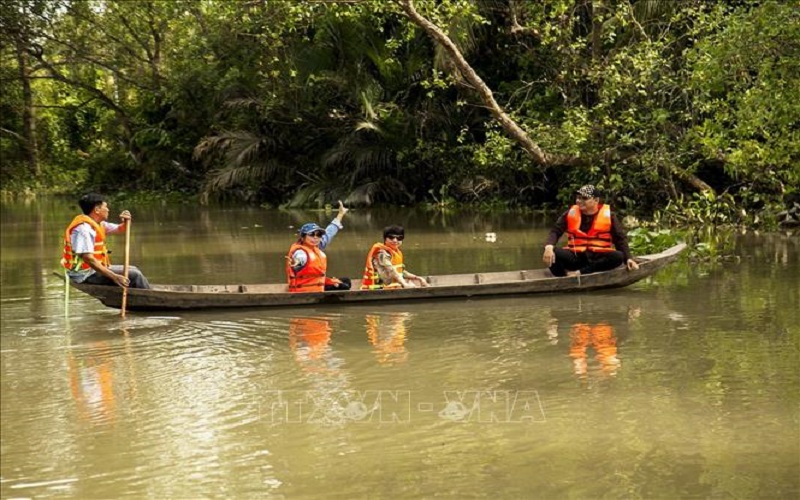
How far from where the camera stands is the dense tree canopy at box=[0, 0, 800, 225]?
1658cm

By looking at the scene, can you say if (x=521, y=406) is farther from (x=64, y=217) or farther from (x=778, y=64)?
(x=64, y=217)

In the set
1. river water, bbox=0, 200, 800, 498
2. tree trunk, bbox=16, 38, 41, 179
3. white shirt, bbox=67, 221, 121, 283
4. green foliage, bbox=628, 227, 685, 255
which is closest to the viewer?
river water, bbox=0, 200, 800, 498

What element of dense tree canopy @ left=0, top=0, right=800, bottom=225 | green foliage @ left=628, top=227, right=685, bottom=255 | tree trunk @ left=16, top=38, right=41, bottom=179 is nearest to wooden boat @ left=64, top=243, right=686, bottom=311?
green foliage @ left=628, top=227, right=685, bottom=255

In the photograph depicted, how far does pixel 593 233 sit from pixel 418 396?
16.2 ft

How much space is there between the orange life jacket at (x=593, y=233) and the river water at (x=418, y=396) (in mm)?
531

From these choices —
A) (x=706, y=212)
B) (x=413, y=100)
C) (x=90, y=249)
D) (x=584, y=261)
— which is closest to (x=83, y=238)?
(x=90, y=249)

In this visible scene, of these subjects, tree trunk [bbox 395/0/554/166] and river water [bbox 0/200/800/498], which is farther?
tree trunk [bbox 395/0/554/166]

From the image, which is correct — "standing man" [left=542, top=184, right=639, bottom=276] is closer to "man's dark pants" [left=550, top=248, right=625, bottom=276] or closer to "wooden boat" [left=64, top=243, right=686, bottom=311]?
"man's dark pants" [left=550, top=248, right=625, bottom=276]

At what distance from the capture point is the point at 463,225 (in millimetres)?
20422

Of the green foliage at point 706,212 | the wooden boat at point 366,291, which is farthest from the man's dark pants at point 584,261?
the green foliage at point 706,212

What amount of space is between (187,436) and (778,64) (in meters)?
9.73

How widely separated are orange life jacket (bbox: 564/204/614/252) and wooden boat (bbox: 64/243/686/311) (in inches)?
14.5

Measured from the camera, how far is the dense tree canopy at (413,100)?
653 inches

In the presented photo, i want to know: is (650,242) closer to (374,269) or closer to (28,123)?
(374,269)
